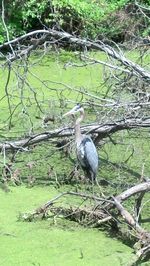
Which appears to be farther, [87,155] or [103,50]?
[103,50]

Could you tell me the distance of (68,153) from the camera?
544 cm

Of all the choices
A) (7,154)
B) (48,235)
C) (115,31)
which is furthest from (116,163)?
(115,31)

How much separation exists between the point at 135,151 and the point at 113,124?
716 millimetres

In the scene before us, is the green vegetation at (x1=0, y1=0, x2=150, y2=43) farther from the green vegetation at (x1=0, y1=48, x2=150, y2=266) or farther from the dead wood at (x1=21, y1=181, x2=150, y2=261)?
the dead wood at (x1=21, y1=181, x2=150, y2=261)

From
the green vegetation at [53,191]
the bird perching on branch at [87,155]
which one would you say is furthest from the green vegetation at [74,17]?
the bird perching on branch at [87,155]

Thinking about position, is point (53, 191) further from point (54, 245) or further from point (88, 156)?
point (54, 245)

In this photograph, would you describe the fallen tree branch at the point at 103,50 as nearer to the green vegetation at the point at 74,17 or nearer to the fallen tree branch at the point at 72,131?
the fallen tree branch at the point at 72,131

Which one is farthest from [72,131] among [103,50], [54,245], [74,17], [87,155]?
[74,17]

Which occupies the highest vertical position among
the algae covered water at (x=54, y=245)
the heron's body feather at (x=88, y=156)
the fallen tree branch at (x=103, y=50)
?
the fallen tree branch at (x=103, y=50)

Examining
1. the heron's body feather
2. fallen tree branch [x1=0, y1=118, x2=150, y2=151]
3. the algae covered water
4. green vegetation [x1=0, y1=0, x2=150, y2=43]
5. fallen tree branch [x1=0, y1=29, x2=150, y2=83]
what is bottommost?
the algae covered water

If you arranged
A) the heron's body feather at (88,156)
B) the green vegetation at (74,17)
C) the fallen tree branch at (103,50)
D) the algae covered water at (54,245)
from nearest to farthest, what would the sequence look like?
the algae covered water at (54,245) → the heron's body feather at (88,156) → the fallen tree branch at (103,50) → the green vegetation at (74,17)

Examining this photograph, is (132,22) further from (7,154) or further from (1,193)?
(1,193)

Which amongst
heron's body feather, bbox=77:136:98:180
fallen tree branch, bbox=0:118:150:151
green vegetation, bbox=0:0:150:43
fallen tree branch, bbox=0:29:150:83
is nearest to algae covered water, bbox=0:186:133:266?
heron's body feather, bbox=77:136:98:180

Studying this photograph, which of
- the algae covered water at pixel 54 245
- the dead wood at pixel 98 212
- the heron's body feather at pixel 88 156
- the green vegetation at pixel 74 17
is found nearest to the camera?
the algae covered water at pixel 54 245
